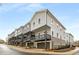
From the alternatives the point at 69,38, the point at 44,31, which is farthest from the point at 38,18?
the point at 69,38

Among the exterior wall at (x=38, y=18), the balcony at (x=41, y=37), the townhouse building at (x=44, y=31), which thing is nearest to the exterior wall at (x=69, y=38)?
the townhouse building at (x=44, y=31)

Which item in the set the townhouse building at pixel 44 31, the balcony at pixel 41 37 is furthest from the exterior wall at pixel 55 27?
the balcony at pixel 41 37

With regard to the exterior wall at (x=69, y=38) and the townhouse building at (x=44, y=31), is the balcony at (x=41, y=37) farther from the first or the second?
the exterior wall at (x=69, y=38)

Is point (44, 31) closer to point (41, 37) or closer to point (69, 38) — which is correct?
point (41, 37)

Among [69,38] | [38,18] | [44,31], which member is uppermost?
[38,18]

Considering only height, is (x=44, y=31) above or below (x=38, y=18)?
below

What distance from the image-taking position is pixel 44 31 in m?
4.36

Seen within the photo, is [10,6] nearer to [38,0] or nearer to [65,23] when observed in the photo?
[38,0]

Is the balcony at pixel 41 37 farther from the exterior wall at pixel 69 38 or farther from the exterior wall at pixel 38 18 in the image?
the exterior wall at pixel 69 38

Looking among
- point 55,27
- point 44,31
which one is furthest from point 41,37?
point 55,27

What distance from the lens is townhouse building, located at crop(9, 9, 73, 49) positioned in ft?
14.1

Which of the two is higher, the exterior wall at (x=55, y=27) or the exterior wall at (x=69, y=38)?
the exterior wall at (x=55, y=27)

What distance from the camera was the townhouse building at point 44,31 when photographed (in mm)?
4312
